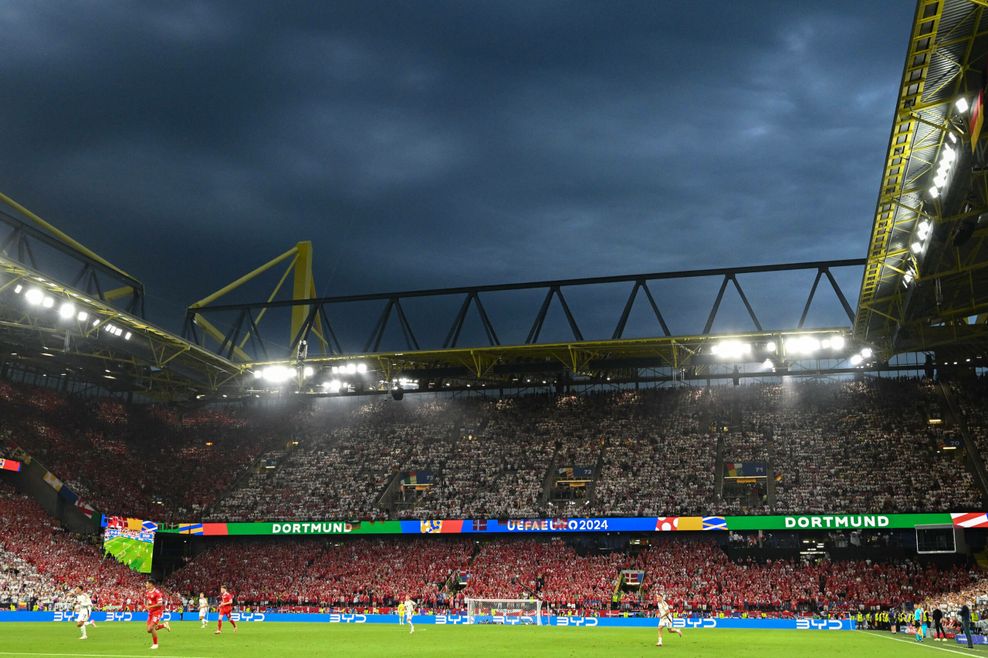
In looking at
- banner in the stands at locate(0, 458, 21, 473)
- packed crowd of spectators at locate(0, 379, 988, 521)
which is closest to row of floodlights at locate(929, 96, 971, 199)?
packed crowd of spectators at locate(0, 379, 988, 521)

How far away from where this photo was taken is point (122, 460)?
229ft

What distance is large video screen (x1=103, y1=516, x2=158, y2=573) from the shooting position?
59.5 m

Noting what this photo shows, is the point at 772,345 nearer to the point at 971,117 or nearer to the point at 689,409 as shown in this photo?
the point at 689,409

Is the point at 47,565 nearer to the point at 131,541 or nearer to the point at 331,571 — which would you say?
the point at 131,541

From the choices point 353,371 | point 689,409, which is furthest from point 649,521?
point 353,371

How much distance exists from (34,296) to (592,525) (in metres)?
37.9

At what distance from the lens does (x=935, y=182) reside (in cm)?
2806

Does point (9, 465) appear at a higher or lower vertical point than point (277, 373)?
lower

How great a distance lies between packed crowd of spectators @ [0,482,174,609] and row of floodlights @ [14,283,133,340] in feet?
47.7

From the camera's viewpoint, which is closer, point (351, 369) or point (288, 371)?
point (351, 369)

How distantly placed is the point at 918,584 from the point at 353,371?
41.7 m

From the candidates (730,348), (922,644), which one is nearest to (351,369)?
(730,348)

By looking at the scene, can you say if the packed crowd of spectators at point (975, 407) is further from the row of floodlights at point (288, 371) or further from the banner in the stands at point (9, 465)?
the banner in the stands at point (9, 465)

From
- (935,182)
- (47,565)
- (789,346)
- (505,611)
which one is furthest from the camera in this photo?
(789,346)
